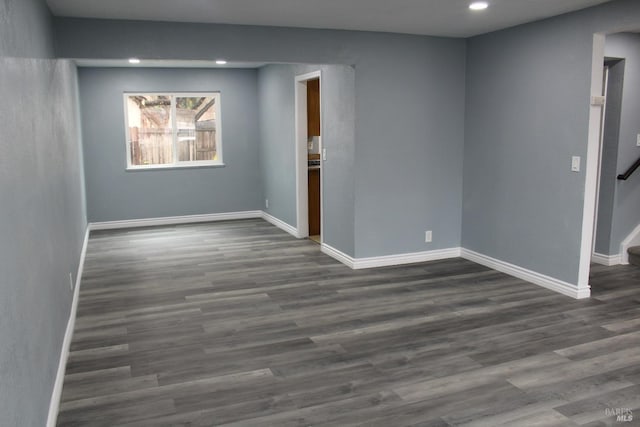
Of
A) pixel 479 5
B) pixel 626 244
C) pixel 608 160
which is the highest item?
pixel 479 5

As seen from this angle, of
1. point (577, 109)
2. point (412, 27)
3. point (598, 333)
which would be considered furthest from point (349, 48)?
point (598, 333)

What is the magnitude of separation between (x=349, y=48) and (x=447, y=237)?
91.1 inches

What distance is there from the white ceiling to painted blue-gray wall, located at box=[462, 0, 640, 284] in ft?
0.81

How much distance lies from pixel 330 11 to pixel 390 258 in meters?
2.64

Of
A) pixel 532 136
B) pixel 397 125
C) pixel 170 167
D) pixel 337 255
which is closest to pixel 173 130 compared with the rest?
pixel 170 167

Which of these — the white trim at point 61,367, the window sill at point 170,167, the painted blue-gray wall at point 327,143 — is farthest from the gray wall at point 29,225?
the window sill at point 170,167

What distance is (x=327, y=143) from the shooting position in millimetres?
6004

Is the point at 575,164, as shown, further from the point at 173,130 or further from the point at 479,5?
the point at 173,130

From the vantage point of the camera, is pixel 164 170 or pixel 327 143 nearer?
pixel 327 143

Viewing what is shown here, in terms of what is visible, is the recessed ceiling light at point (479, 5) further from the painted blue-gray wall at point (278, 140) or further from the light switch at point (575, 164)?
the painted blue-gray wall at point (278, 140)

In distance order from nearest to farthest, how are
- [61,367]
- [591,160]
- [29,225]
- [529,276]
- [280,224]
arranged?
1. [29,225]
2. [61,367]
3. [591,160]
4. [529,276]
5. [280,224]

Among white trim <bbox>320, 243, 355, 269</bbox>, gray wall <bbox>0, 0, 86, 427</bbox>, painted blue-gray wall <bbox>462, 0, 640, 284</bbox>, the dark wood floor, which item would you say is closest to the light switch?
painted blue-gray wall <bbox>462, 0, 640, 284</bbox>

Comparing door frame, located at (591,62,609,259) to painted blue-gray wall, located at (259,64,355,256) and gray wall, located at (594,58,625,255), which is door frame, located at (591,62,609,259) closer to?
gray wall, located at (594,58,625,255)

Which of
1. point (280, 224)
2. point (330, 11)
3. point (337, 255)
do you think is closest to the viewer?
point (330, 11)
